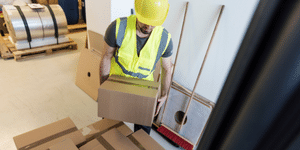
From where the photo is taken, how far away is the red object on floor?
2.51 meters

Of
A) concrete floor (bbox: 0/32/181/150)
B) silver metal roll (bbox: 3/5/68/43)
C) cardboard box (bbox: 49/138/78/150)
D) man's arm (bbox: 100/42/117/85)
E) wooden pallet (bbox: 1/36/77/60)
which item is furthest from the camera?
wooden pallet (bbox: 1/36/77/60)

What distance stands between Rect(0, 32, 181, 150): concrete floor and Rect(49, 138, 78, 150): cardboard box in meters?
1.49

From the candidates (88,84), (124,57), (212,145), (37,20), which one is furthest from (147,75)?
(37,20)

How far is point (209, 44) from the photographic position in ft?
6.53

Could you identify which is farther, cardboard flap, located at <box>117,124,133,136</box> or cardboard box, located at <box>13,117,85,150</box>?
cardboard flap, located at <box>117,124,133,136</box>

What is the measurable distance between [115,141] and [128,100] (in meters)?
0.41

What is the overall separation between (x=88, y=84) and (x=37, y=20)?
247 centimetres

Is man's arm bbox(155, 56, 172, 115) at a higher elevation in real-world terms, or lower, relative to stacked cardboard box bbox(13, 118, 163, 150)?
higher

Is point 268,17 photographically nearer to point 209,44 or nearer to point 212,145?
point 212,145

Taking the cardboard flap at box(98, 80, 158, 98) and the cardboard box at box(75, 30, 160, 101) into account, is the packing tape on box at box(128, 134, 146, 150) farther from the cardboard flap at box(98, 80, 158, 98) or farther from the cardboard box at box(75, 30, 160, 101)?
the cardboard box at box(75, 30, 160, 101)

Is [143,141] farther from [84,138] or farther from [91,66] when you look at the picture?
[91,66]

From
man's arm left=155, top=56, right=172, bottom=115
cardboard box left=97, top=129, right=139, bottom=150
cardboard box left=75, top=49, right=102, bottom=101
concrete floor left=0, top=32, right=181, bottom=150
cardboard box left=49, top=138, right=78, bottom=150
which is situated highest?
man's arm left=155, top=56, right=172, bottom=115

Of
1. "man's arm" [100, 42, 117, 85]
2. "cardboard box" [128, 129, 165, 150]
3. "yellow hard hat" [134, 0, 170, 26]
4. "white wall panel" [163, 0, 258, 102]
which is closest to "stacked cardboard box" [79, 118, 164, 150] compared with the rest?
"cardboard box" [128, 129, 165, 150]

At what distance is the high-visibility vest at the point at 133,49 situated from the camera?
1.63 metres
